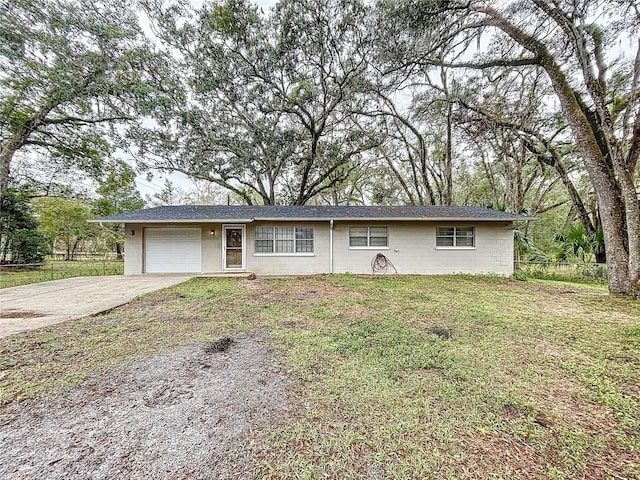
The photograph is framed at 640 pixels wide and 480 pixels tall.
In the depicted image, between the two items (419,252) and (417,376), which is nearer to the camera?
(417,376)

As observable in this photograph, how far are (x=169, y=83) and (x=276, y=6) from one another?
18.6ft

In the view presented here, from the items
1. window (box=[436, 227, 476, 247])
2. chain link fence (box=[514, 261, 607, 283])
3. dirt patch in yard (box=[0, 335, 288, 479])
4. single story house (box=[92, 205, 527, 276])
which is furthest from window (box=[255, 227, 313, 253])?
chain link fence (box=[514, 261, 607, 283])

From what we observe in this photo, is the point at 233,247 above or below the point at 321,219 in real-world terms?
below

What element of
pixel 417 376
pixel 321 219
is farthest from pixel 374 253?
pixel 417 376

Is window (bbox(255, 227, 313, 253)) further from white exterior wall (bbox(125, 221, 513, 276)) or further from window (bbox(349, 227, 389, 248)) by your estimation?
window (bbox(349, 227, 389, 248))

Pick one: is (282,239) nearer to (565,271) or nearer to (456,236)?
(456,236)

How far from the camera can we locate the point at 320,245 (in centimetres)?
1066

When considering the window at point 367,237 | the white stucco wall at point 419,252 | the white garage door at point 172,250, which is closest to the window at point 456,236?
the white stucco wall at point 419,252

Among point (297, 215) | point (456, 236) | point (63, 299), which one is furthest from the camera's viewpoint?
point (456, 236)

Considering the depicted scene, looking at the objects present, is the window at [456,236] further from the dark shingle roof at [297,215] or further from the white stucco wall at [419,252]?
the dark shingle roof at [297,215]

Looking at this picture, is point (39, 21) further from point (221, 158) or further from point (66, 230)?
point (66, 230)

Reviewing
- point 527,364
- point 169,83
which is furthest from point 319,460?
point 169,83

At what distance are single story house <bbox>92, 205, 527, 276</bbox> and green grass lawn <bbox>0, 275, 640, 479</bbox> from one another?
14.5 ft

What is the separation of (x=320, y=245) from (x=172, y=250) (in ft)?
19.1
